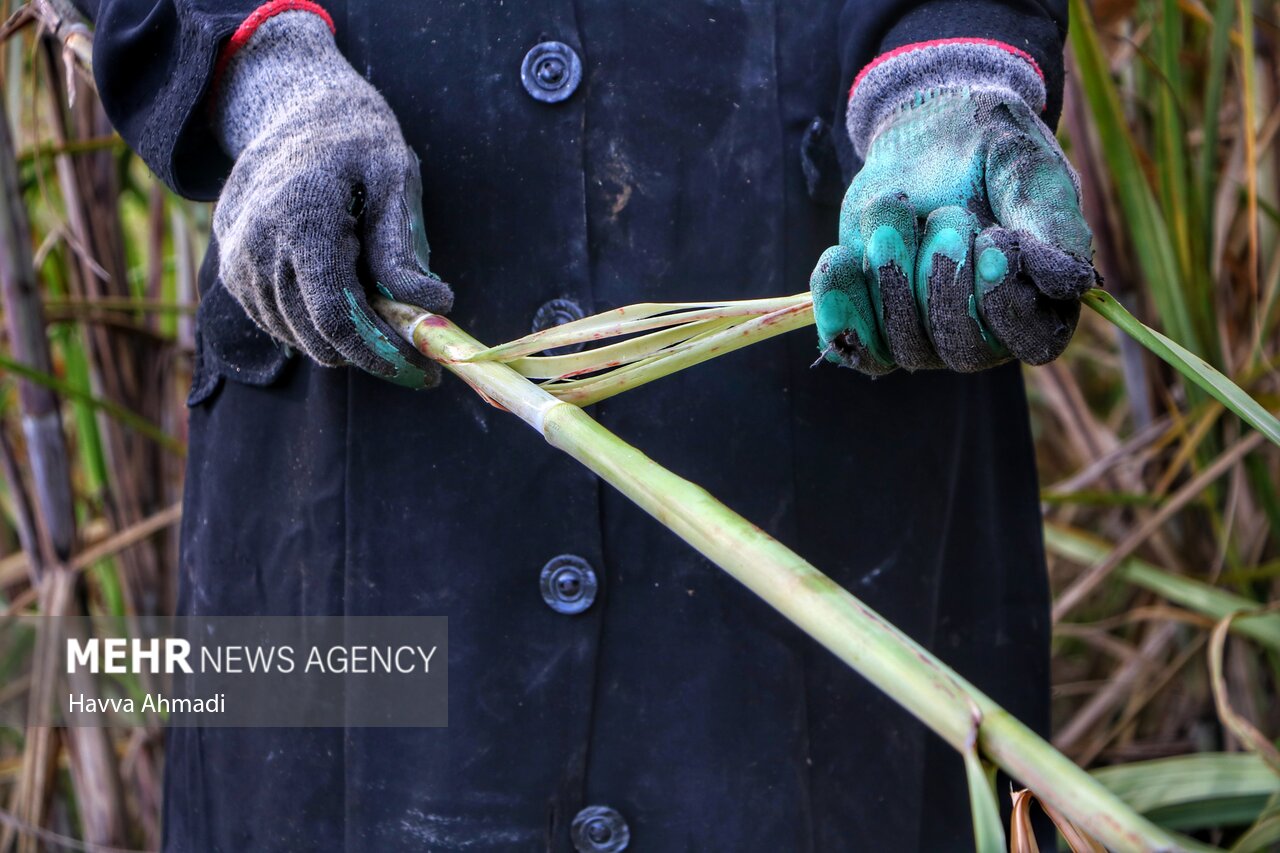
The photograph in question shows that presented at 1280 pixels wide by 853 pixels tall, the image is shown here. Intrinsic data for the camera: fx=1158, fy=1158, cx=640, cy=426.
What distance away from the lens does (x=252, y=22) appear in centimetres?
76

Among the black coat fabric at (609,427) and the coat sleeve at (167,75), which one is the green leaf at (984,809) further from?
the coat sleeve at (167,75)

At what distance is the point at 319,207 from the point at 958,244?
379mm

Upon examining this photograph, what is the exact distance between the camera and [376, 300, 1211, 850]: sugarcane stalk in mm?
439

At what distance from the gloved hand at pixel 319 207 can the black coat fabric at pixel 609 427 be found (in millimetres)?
47

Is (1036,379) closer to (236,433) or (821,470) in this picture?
(821,470)

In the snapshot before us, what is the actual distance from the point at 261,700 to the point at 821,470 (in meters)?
0.45

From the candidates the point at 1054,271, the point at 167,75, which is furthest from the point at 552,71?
the point at 1054,271

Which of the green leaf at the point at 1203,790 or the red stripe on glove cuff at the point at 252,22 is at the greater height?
the red stripe on glove cuff at the point at 252,22

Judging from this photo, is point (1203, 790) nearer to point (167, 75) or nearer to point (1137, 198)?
point (1137, 198)

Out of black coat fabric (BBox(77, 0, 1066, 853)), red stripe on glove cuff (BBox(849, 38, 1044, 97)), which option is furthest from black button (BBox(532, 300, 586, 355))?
red stripe on glove cuff (BBox(849, 38, 1044, 97))

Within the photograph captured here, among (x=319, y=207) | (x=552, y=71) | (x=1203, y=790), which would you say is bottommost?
(x=1203, y=790)

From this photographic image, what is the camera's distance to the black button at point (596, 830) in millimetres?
790

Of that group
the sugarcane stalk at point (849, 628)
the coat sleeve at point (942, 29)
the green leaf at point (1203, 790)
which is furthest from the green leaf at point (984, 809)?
the green leaf at point (1203, 790)

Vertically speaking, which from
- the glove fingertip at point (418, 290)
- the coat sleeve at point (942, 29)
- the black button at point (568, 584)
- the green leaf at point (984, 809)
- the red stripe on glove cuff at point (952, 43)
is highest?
the coat sleeve at point (942, 29)
